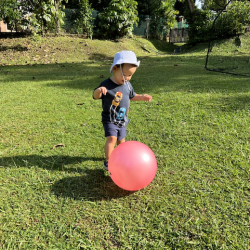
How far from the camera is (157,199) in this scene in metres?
2.23

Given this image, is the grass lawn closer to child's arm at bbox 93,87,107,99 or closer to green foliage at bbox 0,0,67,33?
child's arm at bbox 93,87,107,99

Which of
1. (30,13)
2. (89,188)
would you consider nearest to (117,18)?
(30,13)

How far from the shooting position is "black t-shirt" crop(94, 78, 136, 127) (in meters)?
2.53

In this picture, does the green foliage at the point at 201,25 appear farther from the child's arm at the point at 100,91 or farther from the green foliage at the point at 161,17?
the child's arm at the point at 100,91

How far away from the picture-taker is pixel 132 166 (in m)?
2.13

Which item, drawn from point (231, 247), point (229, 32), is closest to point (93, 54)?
point (229, 32)

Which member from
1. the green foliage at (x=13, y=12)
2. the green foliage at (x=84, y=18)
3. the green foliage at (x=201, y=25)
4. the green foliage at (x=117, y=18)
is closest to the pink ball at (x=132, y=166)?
the green foliage at (x=13, y=12)

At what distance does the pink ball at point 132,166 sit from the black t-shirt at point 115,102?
477mm

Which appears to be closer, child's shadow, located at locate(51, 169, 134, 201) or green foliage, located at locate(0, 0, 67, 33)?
child's shadow, located at locate(51, 169, 134, 201)

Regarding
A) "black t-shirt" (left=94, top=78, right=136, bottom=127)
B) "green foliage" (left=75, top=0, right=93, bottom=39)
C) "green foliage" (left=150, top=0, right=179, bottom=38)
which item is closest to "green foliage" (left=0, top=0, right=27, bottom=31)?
"green foliage" (left=75, top=0, right=93, bottom=39)

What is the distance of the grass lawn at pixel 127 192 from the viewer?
1.85 metres

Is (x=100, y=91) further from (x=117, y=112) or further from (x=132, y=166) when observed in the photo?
(x=132, y=166)

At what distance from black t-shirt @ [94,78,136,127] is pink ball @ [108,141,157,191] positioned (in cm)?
48

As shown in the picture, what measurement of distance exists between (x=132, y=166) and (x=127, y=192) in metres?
0.41
